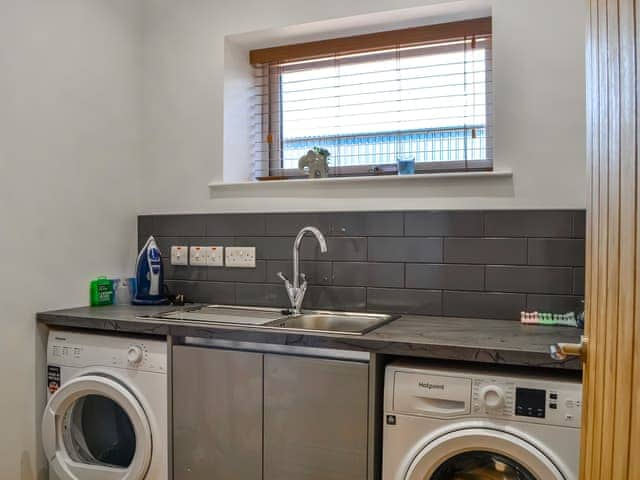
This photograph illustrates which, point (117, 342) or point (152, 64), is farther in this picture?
point (152, 64)

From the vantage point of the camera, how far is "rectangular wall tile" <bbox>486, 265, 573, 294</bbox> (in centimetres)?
196

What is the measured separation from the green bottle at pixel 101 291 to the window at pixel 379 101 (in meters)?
0.90

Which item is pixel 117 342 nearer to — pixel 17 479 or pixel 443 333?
pixel 17 479

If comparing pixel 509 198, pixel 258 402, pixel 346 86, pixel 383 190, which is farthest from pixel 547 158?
pixel 258 402

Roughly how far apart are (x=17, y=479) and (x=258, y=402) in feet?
3.60

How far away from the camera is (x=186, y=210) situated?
8.55ft

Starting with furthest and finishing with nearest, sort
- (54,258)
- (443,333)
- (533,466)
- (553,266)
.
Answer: (54,258) → (553,266) → (443,333) → (533,466)

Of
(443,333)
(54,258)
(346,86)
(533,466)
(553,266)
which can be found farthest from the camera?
(346,86)

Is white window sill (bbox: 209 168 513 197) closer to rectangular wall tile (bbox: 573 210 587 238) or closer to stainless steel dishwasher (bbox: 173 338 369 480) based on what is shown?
rectangular wall tile (bbox: 573 210 587 238)

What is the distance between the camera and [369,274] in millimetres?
2246

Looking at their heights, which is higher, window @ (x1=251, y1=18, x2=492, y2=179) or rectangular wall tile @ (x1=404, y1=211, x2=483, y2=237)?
window @ (x1=251, y1=18, x2=492, y2=179)

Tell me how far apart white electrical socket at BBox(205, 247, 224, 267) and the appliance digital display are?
59.5 inches

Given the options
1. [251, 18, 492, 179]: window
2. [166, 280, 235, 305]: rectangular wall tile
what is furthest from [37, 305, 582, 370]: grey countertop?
[251, 18, 492, 179]: window

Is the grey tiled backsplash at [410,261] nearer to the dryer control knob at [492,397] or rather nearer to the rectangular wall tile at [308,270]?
the rectangular wall tile at [308,270]
